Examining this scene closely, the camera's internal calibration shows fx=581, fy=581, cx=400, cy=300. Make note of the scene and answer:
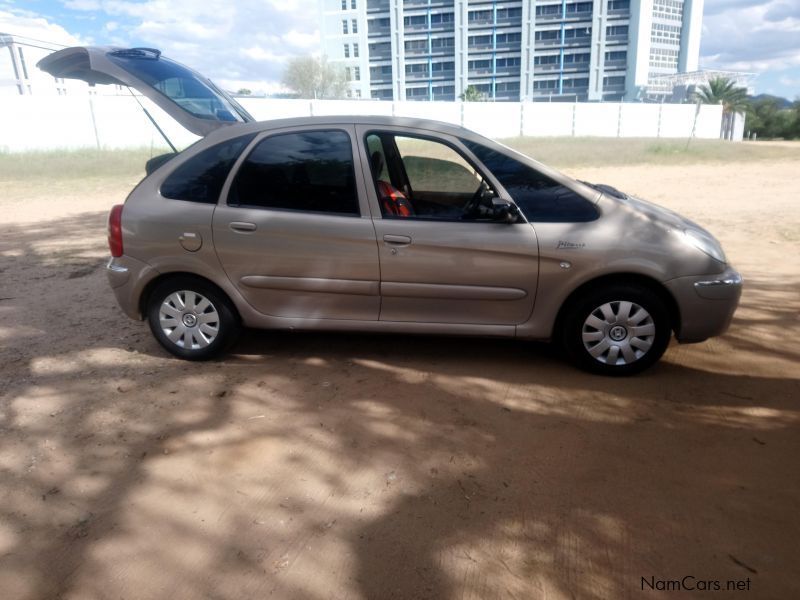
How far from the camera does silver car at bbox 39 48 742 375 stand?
3773 mm

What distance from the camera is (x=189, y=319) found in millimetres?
4238

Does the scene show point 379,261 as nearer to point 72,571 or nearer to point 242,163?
point 242,163

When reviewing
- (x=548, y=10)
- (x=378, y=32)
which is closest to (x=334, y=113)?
(x=378, y=32)

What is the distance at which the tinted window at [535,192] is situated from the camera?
383 centimetres

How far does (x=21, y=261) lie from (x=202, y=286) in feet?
16.9

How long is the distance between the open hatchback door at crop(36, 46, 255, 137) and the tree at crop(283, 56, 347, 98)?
72.3 meters

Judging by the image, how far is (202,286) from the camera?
4156 mm

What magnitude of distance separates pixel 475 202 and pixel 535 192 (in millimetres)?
416

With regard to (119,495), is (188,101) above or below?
above

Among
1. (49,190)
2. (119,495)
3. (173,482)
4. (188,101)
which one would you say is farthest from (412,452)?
(49,190)

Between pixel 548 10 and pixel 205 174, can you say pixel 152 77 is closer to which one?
pixel 205 174

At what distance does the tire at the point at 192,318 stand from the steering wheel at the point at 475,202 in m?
1.82

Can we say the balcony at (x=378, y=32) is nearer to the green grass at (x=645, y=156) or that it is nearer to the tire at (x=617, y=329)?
the green grass at (x=645, y=156)

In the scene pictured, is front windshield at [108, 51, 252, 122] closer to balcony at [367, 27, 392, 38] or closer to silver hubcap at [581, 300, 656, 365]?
silver hubcap at [581, 300, 656, 365]
